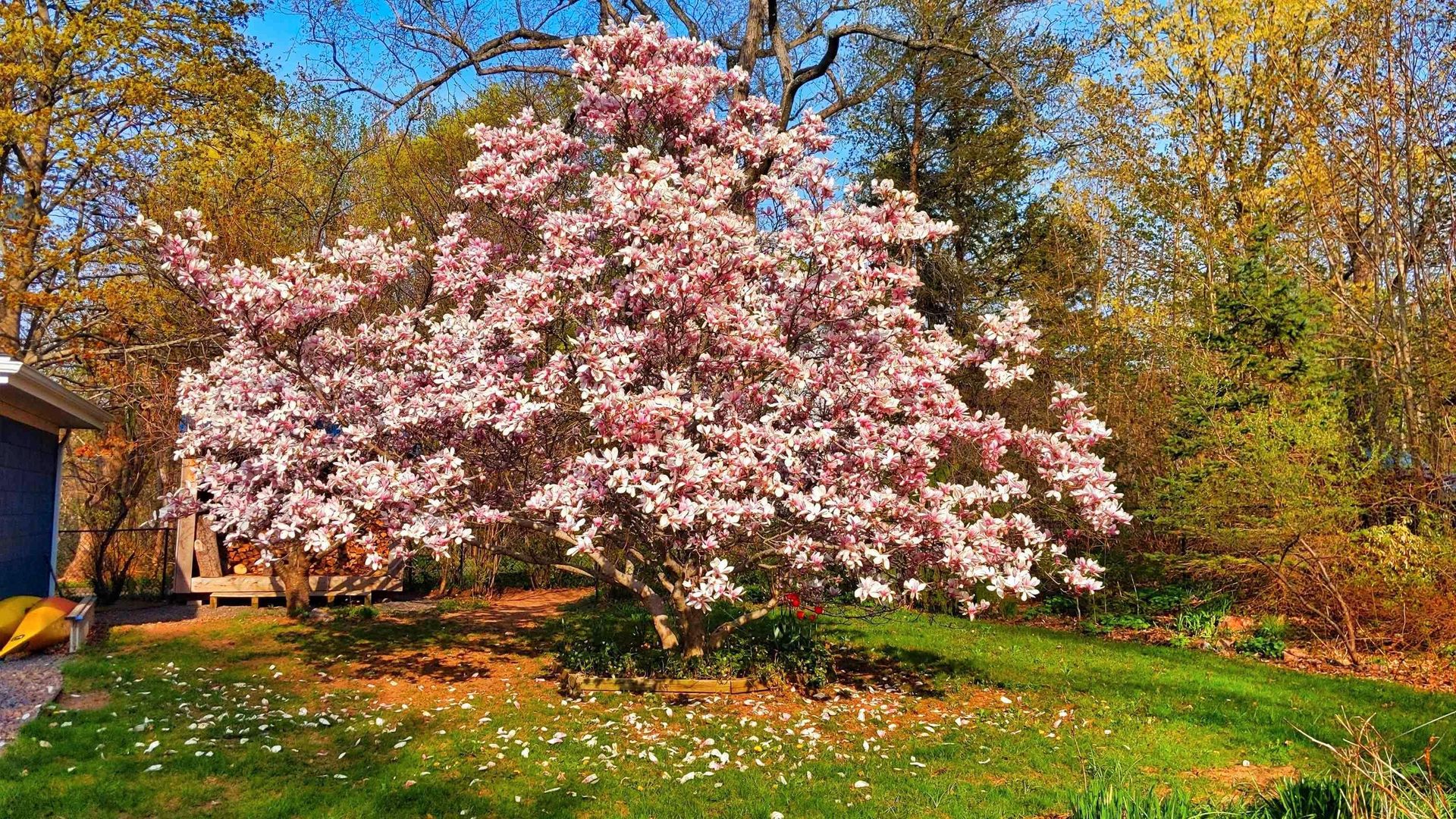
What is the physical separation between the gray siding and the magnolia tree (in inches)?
144

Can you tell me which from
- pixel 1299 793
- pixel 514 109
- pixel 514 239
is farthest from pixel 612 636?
pixel 514 109

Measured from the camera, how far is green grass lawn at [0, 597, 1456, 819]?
4.64 metres

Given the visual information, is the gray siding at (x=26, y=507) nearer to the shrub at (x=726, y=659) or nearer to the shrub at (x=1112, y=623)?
the shrub at (x=726, y=659)

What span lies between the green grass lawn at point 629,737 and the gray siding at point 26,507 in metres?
1.70

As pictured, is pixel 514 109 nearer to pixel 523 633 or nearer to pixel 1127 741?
pixel 523 633

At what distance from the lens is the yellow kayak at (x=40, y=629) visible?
7758mm

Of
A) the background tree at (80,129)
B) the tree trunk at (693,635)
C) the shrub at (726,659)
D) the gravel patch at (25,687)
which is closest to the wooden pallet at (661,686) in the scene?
the shrub at (726,659)

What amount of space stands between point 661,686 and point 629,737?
104 centimetres

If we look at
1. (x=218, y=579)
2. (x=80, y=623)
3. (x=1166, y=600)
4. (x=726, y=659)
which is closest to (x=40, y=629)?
(x=80, y=623)

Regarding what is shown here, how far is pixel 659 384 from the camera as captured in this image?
6.30 meters

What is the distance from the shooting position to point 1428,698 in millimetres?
7188

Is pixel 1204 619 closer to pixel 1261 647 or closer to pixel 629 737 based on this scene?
pixel 1261 647

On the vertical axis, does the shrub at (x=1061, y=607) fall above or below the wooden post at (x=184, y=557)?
below

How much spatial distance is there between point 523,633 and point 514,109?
9.87 m
